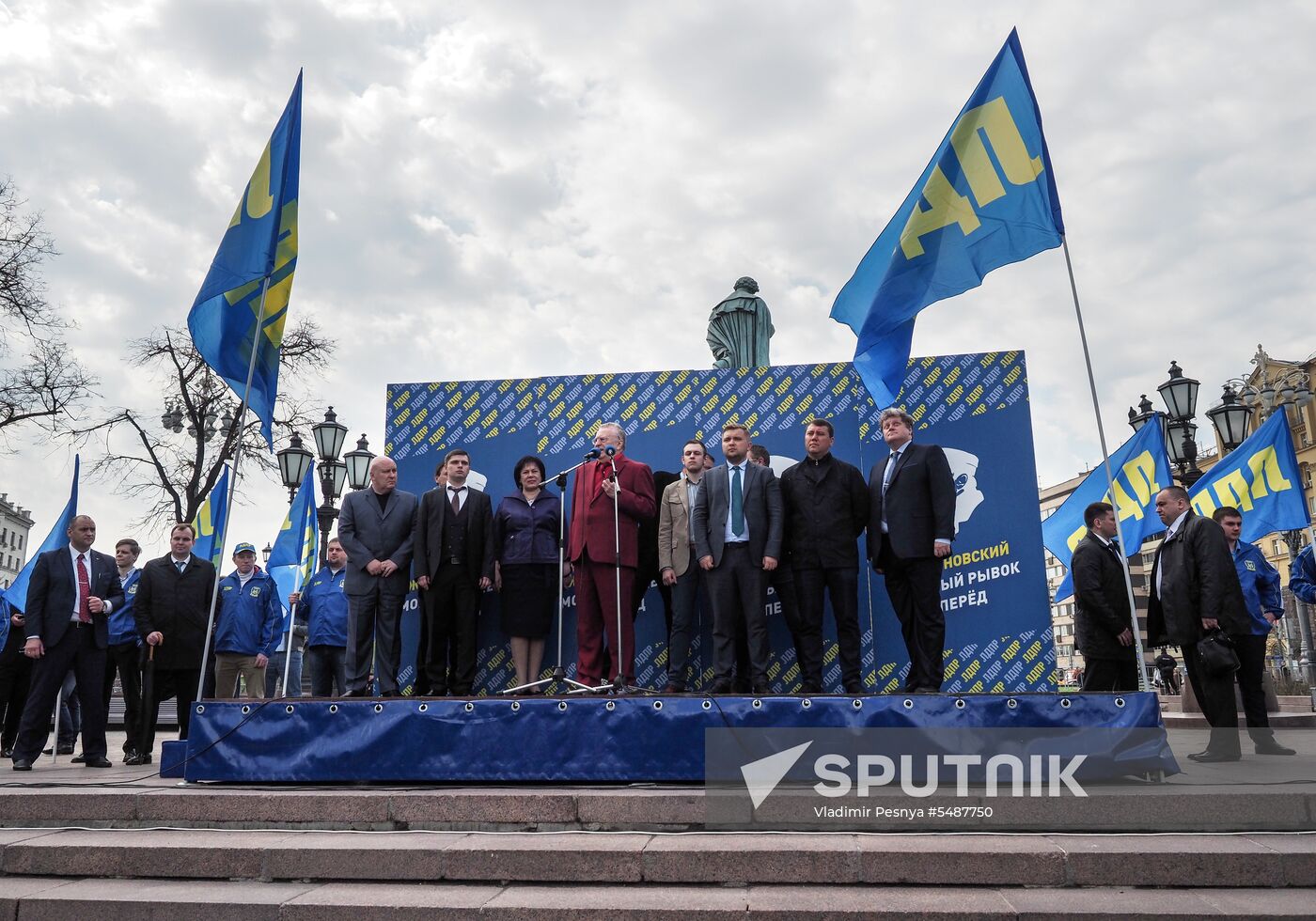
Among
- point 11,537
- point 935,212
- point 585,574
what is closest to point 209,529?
point 585,574

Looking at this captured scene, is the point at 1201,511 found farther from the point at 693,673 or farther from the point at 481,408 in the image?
the point at 481,408

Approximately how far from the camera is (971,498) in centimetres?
821

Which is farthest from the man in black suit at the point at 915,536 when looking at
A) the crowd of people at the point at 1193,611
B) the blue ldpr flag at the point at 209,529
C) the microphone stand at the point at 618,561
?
the blue ldpr flag at the point at 209,529

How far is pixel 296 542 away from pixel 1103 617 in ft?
35.4

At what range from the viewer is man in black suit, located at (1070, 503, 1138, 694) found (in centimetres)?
727

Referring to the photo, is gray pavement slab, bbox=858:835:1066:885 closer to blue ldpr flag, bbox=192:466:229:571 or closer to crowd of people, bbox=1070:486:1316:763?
crowd of people, bbox=1070:486:1316:763

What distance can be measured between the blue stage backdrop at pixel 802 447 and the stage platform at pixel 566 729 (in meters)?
2.40

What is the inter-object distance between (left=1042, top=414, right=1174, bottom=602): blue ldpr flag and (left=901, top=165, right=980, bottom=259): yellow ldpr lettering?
5411 mm

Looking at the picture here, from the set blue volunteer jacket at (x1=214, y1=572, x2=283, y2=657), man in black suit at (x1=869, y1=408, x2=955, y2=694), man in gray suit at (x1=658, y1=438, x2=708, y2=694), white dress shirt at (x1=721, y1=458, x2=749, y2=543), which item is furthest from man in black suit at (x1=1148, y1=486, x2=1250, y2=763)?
blue volunteer jacket at (x1=214, y1=572, x2=283, y2=657)

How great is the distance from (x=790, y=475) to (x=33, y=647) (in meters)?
6.16

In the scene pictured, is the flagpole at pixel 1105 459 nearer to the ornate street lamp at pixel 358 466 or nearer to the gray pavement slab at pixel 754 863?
the gray pavement slab at pixel 754 863

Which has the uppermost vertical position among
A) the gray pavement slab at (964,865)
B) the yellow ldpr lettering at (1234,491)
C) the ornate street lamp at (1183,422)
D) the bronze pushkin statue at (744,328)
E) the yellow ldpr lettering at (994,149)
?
the bronze pushkin statue at (744,328)

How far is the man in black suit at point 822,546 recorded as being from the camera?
6926 millimetres

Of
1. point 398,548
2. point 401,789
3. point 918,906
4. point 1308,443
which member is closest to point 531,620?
point 398,548
